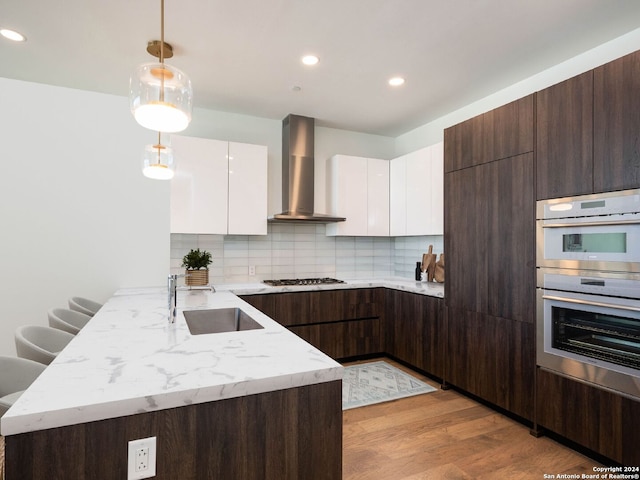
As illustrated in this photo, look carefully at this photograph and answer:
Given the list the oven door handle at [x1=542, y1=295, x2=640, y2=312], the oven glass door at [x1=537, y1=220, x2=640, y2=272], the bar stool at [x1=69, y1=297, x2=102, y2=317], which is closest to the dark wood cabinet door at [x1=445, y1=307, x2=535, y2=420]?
the oven door handle at [x1=542, y1=295, x2=640, y2=312]

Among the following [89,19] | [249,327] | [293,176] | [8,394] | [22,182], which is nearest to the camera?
[8,394]

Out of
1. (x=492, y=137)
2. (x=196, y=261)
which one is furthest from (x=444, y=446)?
(x=196, y=261)

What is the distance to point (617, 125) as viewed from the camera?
1980mm

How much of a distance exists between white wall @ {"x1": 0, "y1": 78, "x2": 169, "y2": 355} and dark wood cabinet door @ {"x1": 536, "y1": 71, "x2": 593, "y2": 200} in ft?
10.8

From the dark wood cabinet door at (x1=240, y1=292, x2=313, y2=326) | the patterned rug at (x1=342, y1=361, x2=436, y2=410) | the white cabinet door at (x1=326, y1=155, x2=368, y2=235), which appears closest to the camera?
the patterned rug at (x1=342, y1=361, x2=436, y2=410)

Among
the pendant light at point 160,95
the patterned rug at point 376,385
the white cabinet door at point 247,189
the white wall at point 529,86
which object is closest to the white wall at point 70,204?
the white cabinet door at point 247,189

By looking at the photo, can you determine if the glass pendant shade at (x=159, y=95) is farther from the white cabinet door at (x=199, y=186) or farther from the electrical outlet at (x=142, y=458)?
the white cabinet door at (x=199, y=186)

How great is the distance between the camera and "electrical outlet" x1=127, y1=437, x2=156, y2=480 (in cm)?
96

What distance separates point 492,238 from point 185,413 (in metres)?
2.42

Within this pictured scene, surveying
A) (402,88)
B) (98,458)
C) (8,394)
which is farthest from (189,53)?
(98,458)

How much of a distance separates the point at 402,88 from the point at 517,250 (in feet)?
5.75

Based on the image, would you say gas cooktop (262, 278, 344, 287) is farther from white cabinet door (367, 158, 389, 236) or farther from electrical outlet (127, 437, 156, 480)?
electrical outlet (127, 437, 156, 480)

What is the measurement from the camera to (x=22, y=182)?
125 inches

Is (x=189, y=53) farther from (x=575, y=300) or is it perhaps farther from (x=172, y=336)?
(x=575, y=300)
